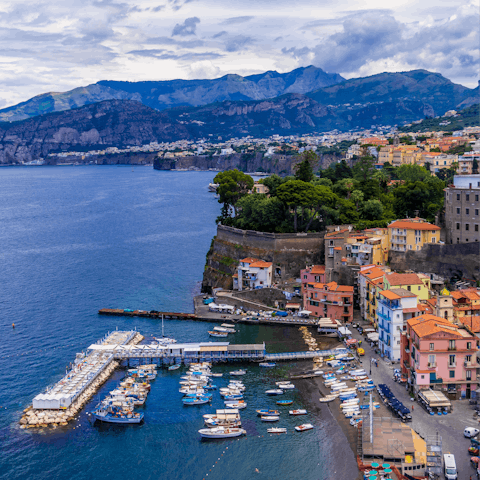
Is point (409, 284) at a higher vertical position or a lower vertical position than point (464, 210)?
lower

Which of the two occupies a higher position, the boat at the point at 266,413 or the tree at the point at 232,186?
the tree at the point at 232,186

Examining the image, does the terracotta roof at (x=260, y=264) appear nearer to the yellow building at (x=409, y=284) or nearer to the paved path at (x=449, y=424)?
the yellow building at (x=409, y=284)

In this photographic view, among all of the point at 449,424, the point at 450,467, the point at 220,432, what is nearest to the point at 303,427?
the point at 220,432

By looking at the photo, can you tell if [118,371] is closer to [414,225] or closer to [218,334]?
[218,334]

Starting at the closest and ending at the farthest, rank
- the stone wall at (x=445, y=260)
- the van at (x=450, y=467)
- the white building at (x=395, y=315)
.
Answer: the van at (x=450, y=467), the white building at (x=395, y=315), the stone wall at (x=445, y=260)

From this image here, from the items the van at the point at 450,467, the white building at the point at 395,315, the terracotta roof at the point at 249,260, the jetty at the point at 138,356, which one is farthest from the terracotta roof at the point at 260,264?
the van at the point at 450,467

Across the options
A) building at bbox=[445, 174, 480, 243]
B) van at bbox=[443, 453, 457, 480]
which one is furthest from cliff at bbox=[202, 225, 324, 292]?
van at bbox=[443, 453, 457, 480]

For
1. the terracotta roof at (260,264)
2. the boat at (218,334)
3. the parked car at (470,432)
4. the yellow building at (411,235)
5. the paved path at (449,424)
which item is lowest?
the paved path at (449,424)

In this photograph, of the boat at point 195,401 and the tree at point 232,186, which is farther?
the tree at point 232,186
